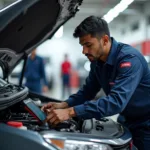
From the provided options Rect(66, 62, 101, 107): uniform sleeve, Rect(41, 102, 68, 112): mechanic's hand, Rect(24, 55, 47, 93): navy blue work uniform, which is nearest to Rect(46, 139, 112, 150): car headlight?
Rect(41, 102, 68, 112): mechanic's hand

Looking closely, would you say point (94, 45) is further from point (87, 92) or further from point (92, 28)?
point (87, 92)

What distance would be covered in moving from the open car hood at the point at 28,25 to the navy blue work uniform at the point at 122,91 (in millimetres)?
457

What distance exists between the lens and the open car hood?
1.68 metres

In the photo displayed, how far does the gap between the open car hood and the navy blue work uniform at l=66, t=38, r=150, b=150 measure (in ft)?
1.50

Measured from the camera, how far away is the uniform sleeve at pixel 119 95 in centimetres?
183

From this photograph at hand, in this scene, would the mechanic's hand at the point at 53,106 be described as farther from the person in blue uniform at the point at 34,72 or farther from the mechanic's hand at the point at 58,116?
the person in blue uniform at the point at 34,72

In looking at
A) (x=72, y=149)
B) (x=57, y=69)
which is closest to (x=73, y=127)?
(x=72, y=149)

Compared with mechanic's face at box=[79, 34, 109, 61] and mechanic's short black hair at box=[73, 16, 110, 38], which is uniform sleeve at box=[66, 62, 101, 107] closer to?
mechanic's face at box=[79, 34, 109, 61]

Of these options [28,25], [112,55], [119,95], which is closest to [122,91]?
[119,95]

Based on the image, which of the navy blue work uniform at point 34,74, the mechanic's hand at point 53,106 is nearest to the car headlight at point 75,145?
the mechanic's hand at point 53,106

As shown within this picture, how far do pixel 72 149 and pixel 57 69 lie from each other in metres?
14.8

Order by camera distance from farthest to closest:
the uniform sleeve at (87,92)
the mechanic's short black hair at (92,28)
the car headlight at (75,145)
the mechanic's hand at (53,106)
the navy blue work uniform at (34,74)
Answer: the navy blue work uniform at (34,74)
the uniform sleeve at (87,92)
the mechanic's hand at (53,106)
the mechanic's short black hair at (92,28)
the car headlight at (75,145)

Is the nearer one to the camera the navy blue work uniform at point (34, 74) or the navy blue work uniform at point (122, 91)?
the navy blue work uniform at point (122, 91)

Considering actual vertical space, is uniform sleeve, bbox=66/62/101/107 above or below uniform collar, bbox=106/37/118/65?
below
